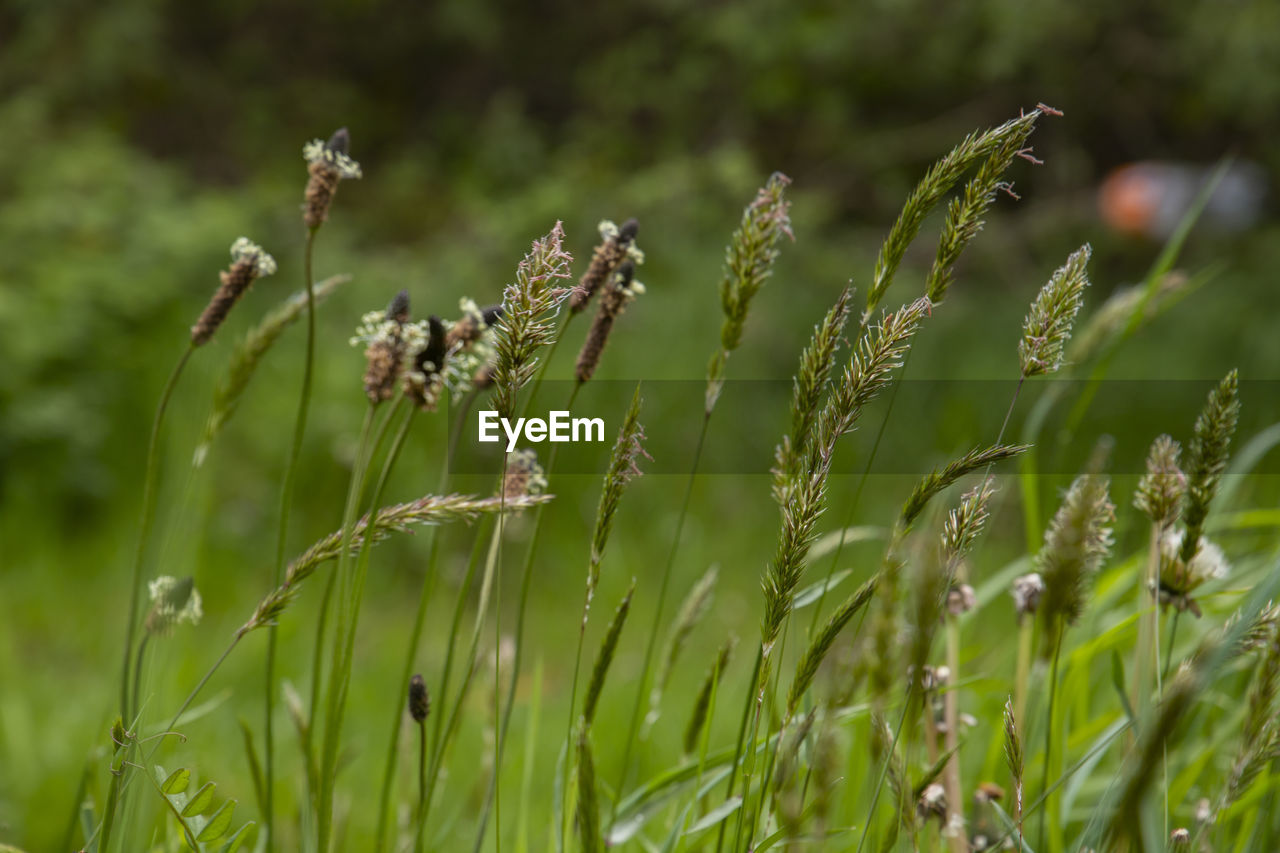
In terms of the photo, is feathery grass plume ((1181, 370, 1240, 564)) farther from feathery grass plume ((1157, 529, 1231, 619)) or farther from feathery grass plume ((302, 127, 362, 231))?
feathery grass plume ((302, 127, 362, 231))

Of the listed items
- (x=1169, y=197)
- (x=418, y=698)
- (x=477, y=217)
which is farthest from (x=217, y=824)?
(x=1169, y=197)

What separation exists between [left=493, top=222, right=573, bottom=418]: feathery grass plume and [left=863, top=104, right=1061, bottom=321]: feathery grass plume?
260 millimetres

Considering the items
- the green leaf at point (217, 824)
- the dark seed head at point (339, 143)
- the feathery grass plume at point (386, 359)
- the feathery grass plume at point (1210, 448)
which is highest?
the dark seed head at point (339, 143)

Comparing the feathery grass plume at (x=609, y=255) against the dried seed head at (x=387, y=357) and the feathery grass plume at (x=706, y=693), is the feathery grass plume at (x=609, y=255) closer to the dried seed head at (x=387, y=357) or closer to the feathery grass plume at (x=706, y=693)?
the dried seed head at (x=387, y=357)

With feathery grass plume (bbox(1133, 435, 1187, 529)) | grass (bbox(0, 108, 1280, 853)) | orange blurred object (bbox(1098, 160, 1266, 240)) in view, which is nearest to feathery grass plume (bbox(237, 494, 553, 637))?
grass (bbox(0, 108, 1280, 853))

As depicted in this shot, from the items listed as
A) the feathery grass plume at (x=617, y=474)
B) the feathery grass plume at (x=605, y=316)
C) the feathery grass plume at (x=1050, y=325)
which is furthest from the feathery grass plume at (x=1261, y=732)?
the feathery grass plume at (x=605, y=316)

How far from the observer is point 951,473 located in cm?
69

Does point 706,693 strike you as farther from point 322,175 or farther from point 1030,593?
point 322,175

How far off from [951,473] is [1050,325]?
6.5 inches

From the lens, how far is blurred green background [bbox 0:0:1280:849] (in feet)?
11.5

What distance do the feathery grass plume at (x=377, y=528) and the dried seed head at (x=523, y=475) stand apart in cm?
11

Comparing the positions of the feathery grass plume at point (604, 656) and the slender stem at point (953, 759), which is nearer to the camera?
the feathery grass plume at point (604, 656)

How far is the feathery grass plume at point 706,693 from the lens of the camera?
925 millimetres

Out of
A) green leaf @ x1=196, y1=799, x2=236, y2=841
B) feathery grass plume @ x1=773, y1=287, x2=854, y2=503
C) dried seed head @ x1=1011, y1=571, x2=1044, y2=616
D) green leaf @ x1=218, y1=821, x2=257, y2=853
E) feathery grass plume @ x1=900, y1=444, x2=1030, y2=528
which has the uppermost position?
feathery grass plume @ x1=773, y1=287, x2=854, y2=503
